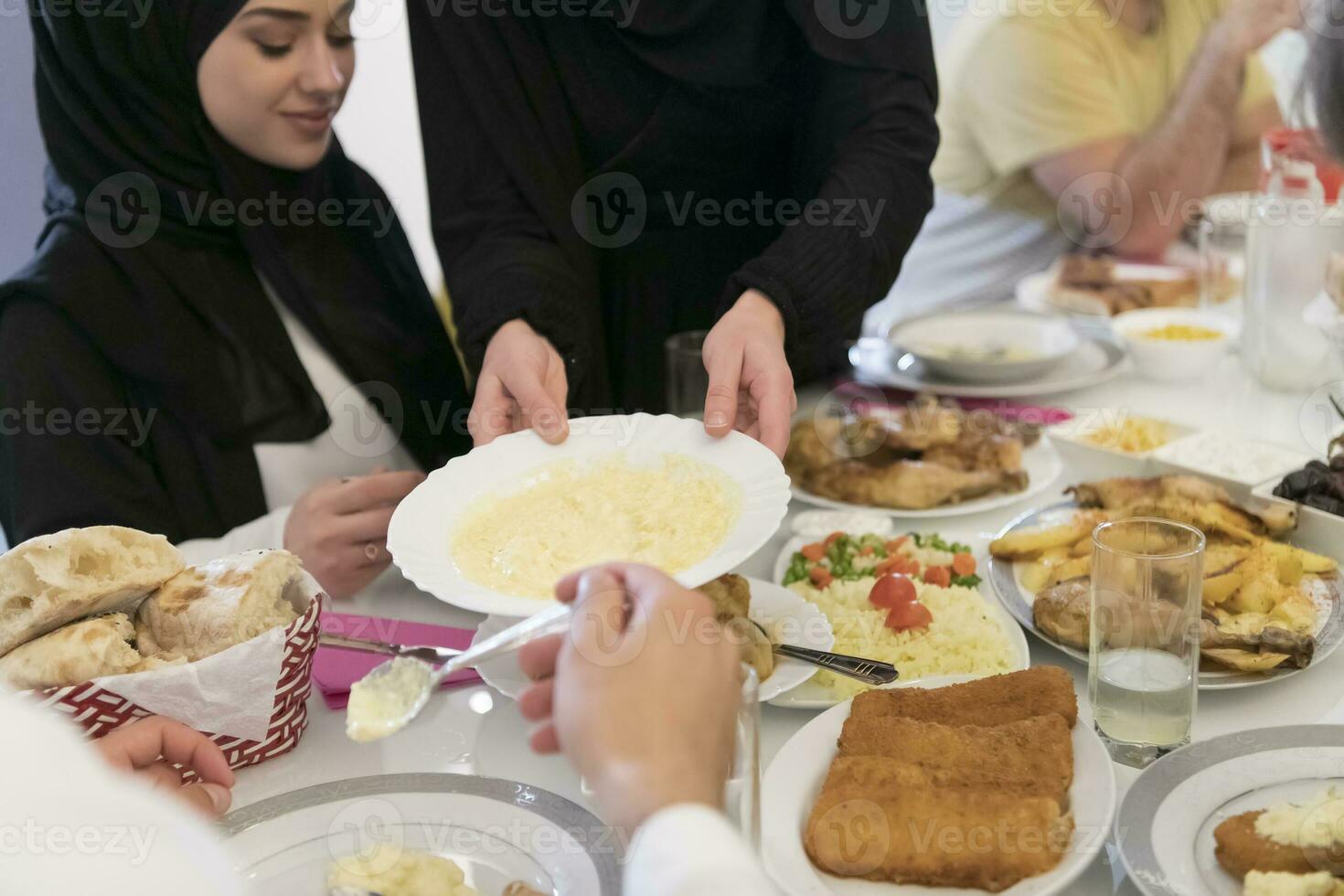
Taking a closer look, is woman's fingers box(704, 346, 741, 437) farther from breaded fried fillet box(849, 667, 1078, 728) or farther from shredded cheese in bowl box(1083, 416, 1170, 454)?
shredded cheese in bowl box(1083, 416, 1170, 454)

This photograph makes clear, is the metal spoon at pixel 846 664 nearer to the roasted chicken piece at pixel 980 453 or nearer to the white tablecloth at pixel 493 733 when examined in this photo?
the white tablecloth at pixel 493 733

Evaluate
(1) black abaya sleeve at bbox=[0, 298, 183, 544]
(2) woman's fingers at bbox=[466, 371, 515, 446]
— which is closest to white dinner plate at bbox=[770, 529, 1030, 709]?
(2) woman's fingers at bbox=[466, 371, 515, 446]

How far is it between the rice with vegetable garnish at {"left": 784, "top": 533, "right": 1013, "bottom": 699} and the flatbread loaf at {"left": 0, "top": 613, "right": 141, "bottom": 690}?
66 centimetres

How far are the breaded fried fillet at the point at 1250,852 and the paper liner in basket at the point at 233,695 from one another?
31.0 inches

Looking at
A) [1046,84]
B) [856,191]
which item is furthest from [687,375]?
[1046,84]

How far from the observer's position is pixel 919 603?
49.0 inches

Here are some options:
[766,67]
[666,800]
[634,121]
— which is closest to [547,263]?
[634,121]

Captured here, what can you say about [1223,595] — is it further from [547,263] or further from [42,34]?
[42,34]

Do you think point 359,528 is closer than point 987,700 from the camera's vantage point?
No

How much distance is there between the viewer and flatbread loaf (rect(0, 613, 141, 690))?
0.96 metres

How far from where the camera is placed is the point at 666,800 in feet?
2.42

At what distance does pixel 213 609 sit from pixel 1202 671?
95 cm

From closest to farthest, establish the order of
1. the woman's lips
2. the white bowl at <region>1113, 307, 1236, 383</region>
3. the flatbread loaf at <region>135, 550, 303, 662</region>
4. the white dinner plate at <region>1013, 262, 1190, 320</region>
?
the flatbread loaf at <region>135, 550, 303, 662</region> → the woman's lips → the white bowl at <region>1113, 307, 1236, 383</region> → the white dinner plate at <region>1013, 262, 1190, 320</region>

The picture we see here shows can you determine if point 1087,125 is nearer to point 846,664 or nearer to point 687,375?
Result: point 687,375
